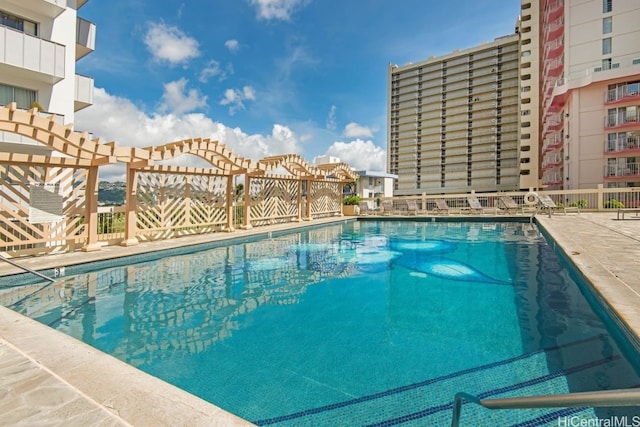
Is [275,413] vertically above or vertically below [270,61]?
below

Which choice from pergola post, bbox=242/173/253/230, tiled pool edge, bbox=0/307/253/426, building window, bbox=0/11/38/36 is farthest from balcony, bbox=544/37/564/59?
tiled pool edge, bbox=0/307/253/426

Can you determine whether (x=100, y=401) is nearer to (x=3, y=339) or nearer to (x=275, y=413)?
(x=275, y=413)

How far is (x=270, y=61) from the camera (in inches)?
797

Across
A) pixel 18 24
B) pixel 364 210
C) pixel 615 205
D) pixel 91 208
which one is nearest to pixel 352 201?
pixel 364 210

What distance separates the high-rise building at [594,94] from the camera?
2359cm

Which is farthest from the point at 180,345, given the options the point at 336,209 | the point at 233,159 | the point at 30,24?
the point at 336,209

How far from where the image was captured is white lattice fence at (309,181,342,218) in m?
18.8

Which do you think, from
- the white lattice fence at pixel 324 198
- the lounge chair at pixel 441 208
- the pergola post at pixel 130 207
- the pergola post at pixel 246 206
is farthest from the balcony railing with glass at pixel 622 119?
the pergola post at pixel 130 207

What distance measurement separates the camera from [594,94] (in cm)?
2472

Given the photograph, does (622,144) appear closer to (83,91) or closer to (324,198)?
(324,198)

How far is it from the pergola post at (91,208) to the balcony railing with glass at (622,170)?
1226 inches

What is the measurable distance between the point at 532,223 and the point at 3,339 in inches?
697

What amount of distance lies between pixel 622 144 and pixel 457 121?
1463 inches

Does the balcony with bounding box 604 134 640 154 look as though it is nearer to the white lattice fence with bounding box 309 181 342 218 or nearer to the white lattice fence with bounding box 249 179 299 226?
the white lattice fence with bounding box 309 181 342 218
